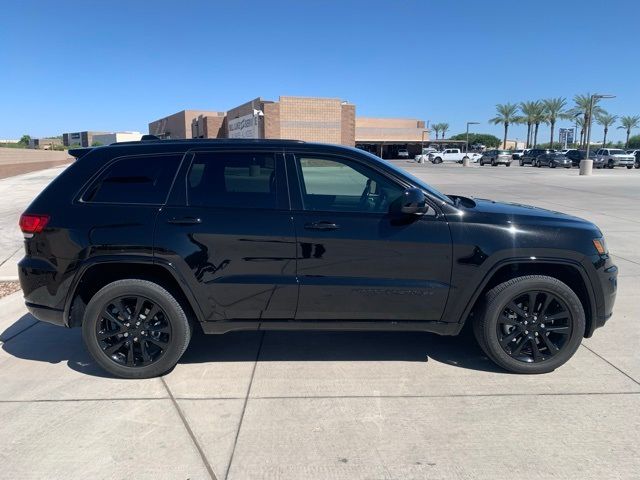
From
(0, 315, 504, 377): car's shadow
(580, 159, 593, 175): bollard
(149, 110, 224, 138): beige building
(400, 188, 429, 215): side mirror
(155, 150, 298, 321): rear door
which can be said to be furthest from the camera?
(149, 110, 224, 138): beige building

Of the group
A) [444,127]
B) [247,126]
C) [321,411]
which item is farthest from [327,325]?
[444,127]

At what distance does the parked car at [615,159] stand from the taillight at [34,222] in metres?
49.1

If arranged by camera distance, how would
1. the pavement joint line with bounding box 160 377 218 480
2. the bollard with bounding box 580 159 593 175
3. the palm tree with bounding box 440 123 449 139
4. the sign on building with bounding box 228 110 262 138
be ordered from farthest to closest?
the palm tree with bounding box 440 123 449 139
the sign on building with bounding box 228 110 262 138
the bollard with bounding box 580 159 593 175
the pavement joint line with bounding box 160 377 218 480

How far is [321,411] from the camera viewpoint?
11.3ft

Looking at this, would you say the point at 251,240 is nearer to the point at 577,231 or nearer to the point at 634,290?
the point at 577,231

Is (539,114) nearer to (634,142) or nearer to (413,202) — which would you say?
(634,142)

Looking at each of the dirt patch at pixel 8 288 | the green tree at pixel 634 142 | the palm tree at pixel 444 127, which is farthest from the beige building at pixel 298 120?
the green tree at pixel 634 142

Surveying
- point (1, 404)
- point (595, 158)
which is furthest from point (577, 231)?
point (595, 158)

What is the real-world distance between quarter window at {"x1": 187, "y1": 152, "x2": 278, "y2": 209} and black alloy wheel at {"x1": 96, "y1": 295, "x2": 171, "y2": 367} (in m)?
0.90

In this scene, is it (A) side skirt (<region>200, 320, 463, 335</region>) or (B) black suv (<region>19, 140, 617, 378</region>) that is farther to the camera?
(A) side skirt (<region>200, 320, 463, 335</region>)

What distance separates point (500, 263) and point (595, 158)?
157 feet

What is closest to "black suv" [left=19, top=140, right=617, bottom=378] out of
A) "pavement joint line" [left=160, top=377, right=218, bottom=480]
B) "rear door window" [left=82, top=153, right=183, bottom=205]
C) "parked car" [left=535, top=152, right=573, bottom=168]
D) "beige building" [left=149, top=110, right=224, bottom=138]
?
"rear door window" [left=82, top=153, right=183, bottom=205]

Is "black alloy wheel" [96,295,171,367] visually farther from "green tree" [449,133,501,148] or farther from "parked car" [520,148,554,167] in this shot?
"green tree" [449,133,501,148]

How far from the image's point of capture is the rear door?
3.74 m
